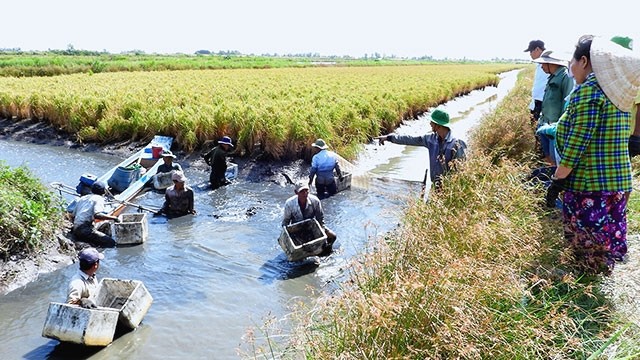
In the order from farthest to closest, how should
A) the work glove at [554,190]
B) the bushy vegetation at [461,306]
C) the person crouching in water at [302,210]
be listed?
the person crouching in water at [302,210]
the work glove at [554,190]
the bushy vegetation at [461,306]

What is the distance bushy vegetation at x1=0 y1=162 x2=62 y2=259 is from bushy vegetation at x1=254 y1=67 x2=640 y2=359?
5.04 m

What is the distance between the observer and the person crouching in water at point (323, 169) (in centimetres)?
1060

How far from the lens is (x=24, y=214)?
6.84m

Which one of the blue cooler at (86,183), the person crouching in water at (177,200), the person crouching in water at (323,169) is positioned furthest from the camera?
the person crouching in water at (323,169)

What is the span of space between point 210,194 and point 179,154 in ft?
12.2

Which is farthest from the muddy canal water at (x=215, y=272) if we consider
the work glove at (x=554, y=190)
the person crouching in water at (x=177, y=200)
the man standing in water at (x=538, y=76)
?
the man standing in water at (x=538, y=76)

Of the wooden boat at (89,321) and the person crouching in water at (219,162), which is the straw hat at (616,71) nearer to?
the wooden boat at (89,321)

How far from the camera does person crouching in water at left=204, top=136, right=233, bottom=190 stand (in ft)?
37.2

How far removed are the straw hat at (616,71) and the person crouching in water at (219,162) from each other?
863 cm

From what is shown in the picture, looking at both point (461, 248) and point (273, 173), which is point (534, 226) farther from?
point (273, 173)

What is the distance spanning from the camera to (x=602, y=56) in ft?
12.1

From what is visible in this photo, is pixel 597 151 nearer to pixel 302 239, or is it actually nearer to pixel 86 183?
pixel 302 239

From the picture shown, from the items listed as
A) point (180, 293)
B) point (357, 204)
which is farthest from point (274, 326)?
point (357, 204)

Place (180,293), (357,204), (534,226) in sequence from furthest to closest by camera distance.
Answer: (357,204) < (180,293) < (534,226)
